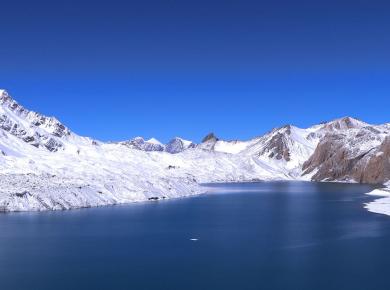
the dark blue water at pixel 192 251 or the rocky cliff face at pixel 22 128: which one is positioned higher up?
the rocky cliff face at pixel 22 128

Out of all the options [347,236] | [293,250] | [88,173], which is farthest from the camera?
[88,173]

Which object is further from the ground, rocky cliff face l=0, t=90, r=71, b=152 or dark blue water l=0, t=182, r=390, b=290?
rocky cliff face l=0, t=90, r=71, b=152

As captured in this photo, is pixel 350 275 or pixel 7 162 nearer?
pixel 350 275

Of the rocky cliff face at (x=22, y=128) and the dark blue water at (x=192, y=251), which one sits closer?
the dark blue water at (x=192, y=251)

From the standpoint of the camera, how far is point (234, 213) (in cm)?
9169

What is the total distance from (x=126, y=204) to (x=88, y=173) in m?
24.7

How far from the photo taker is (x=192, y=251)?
178 feet

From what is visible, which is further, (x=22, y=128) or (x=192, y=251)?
(x=22, y=128)

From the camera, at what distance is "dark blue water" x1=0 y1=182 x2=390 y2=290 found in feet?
138

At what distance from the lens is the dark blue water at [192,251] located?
42156 millimetres

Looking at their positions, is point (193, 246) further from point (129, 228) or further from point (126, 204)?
point (126, 204)

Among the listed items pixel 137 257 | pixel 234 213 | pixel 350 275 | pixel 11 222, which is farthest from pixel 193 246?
pixel 234 213

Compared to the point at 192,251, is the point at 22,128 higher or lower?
higher

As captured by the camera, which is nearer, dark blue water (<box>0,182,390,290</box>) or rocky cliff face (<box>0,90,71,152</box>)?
dark blue water (<box>0,182,390,290</box>)
